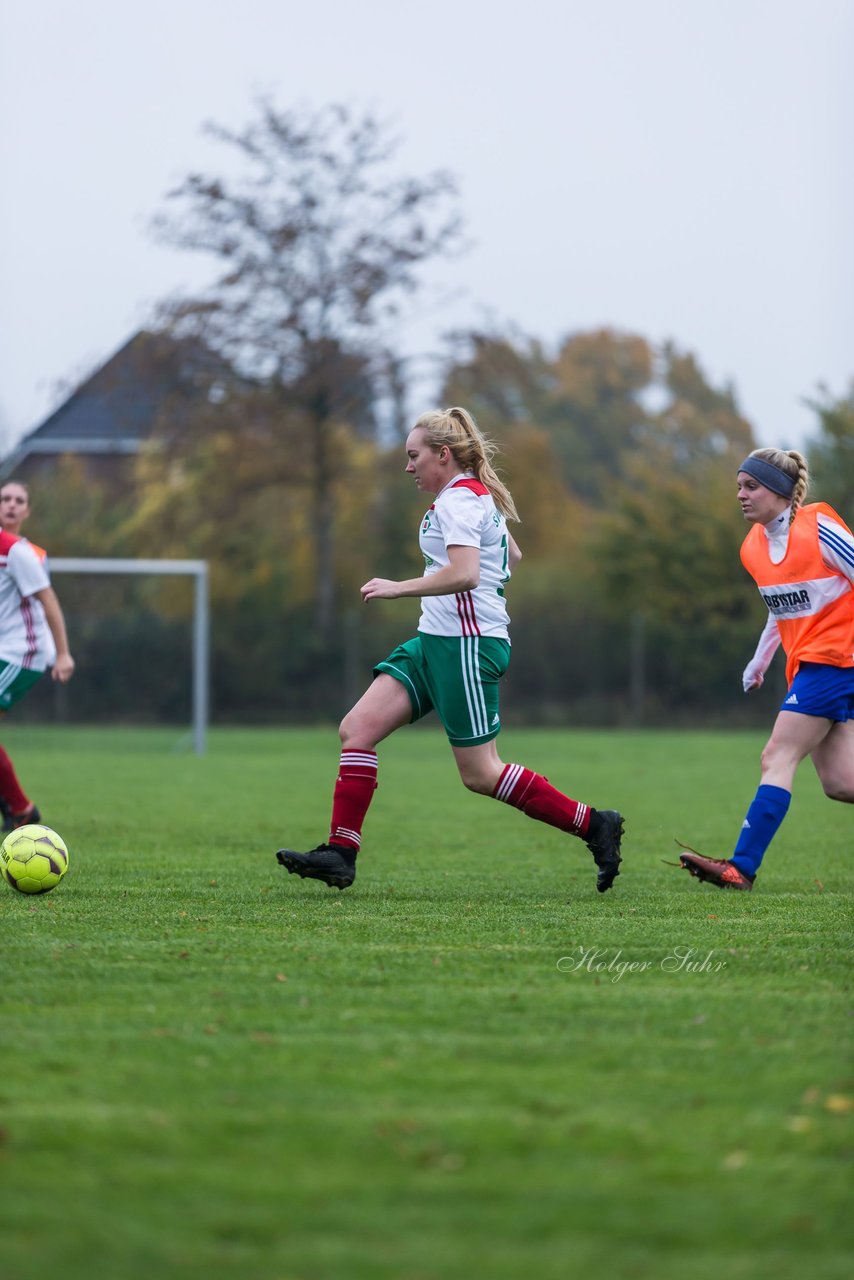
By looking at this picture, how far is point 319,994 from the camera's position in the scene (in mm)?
4129

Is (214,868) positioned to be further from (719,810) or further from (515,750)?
(515,750)

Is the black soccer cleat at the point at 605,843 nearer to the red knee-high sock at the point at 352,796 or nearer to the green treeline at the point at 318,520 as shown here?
the red knee-high sock at the point at 352,796

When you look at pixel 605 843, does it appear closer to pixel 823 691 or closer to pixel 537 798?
pixel 537 798

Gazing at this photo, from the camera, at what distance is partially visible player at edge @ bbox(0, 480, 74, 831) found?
8.45 m

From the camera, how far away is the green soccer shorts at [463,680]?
6.13 metres

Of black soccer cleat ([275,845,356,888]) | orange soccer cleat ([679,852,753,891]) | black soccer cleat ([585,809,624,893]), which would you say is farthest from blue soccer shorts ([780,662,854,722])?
black soccer cleat ([275,845,356,888])

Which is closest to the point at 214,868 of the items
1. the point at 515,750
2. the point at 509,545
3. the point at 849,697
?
the point at 509,545

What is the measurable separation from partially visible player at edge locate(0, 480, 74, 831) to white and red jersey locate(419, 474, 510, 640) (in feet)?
9.79

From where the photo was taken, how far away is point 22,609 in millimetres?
8656

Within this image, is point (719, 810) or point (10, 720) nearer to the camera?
point (719, 810)

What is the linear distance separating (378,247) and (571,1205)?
3192 centimetres

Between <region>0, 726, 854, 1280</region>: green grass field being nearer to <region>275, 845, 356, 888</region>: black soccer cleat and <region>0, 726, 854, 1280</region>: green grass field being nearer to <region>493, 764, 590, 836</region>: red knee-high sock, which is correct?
<region>275, 845, 356, 888</region>: black soccer cleat

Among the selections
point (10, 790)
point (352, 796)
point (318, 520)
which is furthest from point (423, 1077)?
point (318, 520)

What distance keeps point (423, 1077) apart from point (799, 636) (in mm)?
3605
